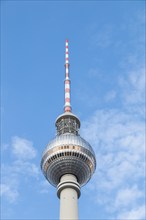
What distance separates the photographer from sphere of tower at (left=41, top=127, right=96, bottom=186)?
66.7 metres

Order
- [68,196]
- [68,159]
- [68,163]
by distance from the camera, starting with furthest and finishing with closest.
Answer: [68,163]
[68,159]
[68,196]

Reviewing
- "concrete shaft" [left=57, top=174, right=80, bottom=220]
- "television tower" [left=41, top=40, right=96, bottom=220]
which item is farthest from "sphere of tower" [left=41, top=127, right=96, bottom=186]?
"concrete shaft" [left=57, top=174, right=80, bottom=220]

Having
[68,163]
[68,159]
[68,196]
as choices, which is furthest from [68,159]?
[68,196]

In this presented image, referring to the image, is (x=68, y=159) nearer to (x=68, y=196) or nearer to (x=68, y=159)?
(x=68, y=159)

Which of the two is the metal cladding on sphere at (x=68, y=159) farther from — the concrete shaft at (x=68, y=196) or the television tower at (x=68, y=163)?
the concrete shaft at (x=68, y=196)

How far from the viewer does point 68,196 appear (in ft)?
206

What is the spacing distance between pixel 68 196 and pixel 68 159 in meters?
6.56

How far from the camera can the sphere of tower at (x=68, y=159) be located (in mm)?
66688

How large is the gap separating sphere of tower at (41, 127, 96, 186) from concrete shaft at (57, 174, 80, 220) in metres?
1.57

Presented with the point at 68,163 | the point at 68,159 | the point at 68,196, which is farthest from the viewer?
the point at 68,163

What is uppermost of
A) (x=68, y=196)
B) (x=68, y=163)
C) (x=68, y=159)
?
(x=68, y=159)

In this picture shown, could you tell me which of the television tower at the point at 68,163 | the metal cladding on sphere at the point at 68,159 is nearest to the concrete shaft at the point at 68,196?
the television tower at the point at 68,163

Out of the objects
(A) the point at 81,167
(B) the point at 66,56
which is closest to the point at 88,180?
(A) the point at 81,167

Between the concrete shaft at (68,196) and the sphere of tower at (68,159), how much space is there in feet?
5.15
